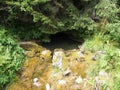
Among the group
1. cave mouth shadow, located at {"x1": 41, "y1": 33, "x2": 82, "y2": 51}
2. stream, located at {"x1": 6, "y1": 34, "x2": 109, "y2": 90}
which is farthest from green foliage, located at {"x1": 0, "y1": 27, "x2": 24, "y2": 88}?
cave mouth shadow, located at {"x1": 41, "y1": 33, "x2": 82, "y2": 51}

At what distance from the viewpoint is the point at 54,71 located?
19.4ft

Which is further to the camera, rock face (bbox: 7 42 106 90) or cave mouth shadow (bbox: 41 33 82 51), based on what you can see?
cave mouth shadow (bbox: 41 33 82 51)

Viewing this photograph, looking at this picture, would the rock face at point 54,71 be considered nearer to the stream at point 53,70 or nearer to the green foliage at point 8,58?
the stream at point 53,70

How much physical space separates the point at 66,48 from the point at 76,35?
1.66 ft

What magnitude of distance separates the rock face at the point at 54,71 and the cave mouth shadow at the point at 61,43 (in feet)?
1.96

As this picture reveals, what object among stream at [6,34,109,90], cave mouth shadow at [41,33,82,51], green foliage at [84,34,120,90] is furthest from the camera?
cave mouth shadow at [41,33,82,51]

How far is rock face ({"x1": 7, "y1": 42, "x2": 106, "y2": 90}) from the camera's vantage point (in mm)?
5625

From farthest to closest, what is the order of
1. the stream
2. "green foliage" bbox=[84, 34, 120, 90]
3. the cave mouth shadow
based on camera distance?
1. the cave mouth shadow
2. the stream
3. "green foliage" bbox=[84, 34, 120, 90]

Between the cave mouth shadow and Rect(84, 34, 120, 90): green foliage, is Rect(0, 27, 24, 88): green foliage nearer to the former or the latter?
the cave mouth shadow

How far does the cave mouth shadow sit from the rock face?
1.96ft

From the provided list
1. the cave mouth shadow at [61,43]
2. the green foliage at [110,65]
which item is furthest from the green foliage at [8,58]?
the green foliage at [110,65]

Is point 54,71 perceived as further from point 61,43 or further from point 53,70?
point 61,43

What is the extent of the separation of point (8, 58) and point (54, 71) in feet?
3.51

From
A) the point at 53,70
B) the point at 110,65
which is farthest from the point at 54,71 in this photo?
the point at 110,65
